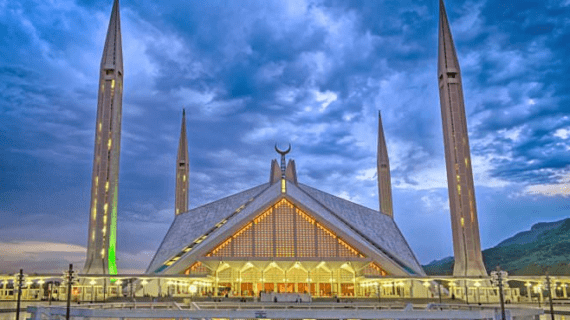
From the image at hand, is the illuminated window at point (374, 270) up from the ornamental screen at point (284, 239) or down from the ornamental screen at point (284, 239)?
down

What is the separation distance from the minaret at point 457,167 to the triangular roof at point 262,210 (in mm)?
5098

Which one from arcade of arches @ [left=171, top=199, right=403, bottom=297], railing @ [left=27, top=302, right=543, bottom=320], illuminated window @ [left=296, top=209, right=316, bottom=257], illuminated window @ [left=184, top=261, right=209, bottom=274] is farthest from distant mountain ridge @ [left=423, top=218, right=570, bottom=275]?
railing @ [left=27, top=302, right=543, bottom=320]

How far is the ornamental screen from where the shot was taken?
4519 centimetres

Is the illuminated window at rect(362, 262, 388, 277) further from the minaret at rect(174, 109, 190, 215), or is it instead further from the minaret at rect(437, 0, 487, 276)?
the minaret at rect(174, 109, 190, 215)

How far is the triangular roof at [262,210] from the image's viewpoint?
147ft

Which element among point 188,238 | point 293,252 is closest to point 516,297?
point 293,252

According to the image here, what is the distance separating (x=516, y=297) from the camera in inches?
1651

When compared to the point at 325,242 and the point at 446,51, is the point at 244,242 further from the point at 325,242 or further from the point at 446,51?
the point at 446,51

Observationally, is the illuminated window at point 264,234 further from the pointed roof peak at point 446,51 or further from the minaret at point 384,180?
the minaret at point 384,180

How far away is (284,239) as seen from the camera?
45.7 m

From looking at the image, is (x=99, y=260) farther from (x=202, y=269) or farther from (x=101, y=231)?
(x=202, y=269)

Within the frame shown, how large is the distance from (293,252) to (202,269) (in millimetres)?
7985

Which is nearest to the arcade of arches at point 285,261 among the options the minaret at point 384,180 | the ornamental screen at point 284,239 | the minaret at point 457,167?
the ornamental screen at point 284,239

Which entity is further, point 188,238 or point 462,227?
point 188,238
